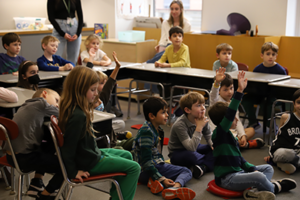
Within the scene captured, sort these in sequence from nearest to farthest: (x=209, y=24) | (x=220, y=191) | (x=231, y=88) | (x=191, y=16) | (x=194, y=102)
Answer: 1. (x=220, y=191)
2. (x=194, y=102)
3. (x=231, y=88)
4. (x=209, y=24)
5. (x=191, y=16)

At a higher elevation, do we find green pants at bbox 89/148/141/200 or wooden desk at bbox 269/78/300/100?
wooden desk at bbox 269/78/300/100

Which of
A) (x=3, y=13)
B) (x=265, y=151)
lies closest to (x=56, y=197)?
(x=265, y=151)

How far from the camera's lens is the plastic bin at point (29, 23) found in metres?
6.42

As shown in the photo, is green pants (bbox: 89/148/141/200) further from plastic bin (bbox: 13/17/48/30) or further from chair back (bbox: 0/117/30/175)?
plastic bin (bbox: 13/17/48/30)

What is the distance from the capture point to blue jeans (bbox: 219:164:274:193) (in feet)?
7.34

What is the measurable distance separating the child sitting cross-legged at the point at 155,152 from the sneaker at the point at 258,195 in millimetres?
358

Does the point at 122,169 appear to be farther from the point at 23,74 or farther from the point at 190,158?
the point at 23,74

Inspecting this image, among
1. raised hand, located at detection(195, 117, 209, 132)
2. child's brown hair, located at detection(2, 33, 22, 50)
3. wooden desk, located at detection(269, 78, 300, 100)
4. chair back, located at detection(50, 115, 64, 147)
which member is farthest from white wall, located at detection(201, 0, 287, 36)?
chair back, located at detection(50, 115, 64, 147)

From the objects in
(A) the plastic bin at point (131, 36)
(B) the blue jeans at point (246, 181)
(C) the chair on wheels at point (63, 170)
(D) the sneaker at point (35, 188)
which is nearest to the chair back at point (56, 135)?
(C) the chair on wheels at point (63, 170)

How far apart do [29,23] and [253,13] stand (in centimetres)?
403

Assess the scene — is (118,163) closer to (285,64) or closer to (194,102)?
(194,102)

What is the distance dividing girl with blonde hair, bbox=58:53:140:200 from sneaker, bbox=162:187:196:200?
1.75ft

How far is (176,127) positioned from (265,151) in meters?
1.11

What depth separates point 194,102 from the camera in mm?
2613
